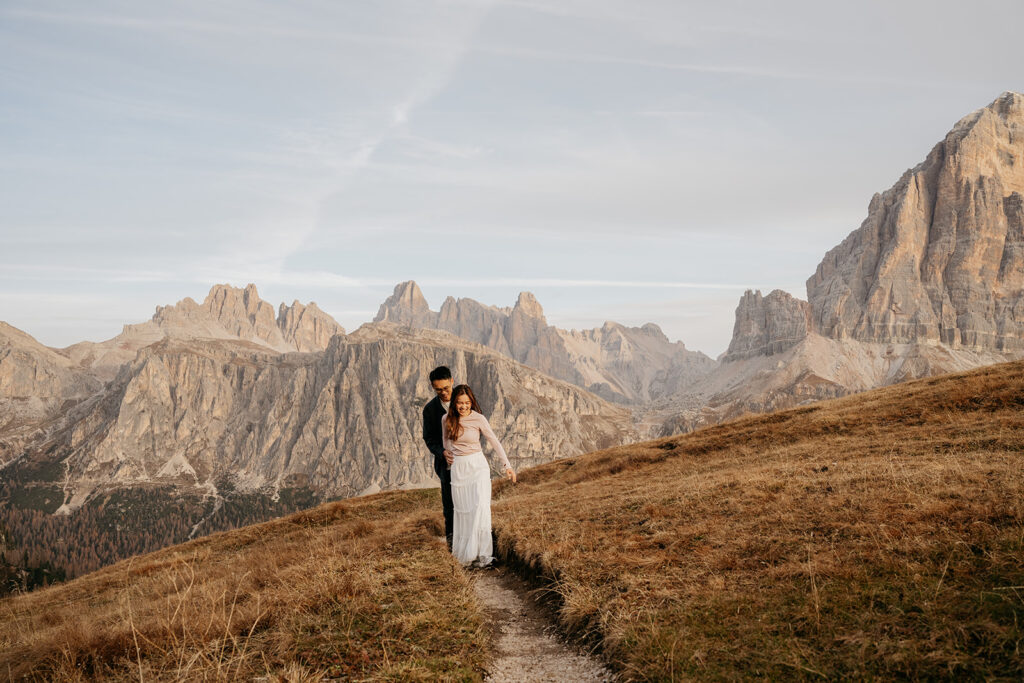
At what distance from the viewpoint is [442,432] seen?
13.1 metres

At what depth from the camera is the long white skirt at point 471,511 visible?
40.9 ft

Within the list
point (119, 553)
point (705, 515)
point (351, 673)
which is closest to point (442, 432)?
point (705, 515)

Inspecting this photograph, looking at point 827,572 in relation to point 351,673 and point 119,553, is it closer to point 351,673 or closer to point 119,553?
point 351,673

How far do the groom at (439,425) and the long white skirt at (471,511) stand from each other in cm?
50

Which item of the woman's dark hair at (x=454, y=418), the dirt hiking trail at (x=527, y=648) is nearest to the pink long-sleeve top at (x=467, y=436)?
the woman's dark hair at (x=454, y=418)

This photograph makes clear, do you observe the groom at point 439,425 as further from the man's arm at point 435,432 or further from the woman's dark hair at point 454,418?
the woman's dark hair at point 454,418

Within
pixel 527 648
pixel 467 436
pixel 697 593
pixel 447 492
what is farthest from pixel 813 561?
pixel 447 492

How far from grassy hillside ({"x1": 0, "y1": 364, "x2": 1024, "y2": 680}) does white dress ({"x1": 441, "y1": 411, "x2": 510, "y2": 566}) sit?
68 cm

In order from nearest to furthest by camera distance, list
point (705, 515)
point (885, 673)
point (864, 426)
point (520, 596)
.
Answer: point (885, 673)
point (520, 596)
point (705, 515)
point (864, 426)

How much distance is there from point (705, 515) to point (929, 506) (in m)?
4.27

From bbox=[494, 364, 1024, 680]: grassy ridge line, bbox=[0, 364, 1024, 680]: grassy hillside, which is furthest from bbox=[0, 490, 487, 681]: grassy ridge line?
bbox=[494, 364, 1024, 680]: grassy ridge line

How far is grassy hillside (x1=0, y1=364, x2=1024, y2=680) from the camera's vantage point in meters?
5.64

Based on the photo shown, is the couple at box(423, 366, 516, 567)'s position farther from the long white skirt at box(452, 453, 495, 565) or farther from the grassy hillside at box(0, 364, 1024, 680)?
the grassy hillside at box(0, 364, 1024, 680)

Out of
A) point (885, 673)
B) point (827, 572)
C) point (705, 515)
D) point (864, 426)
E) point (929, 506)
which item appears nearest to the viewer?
point (885, 673)
